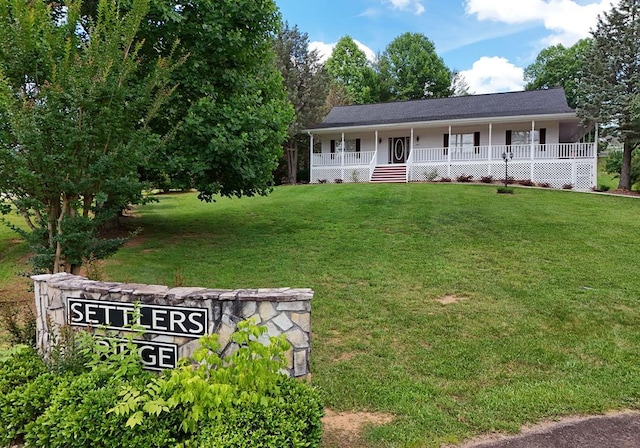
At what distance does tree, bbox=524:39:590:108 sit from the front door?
81.9 ft

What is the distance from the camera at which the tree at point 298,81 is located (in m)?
25.5

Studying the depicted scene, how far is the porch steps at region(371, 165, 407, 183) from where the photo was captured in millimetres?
20625

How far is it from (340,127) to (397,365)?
19.0 meters

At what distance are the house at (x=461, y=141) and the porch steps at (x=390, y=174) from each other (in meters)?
0.05

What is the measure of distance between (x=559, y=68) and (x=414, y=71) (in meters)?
14.0

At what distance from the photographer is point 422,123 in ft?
68.5

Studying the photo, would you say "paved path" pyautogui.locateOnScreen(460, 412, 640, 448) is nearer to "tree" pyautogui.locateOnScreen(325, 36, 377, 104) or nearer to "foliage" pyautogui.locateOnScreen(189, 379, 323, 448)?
"foliage" pyautogui.locateOnScreen(189, 379, 323, 448)

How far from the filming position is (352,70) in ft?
143

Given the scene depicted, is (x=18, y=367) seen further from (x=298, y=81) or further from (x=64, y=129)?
(x=298, y=81)

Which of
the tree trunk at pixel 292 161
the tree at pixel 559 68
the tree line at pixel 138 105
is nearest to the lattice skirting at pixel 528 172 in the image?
the tree line at pixel 138 105

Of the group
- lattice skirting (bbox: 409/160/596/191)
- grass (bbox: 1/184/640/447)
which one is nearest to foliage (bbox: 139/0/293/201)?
grass (bbox: 1/184/640/447)

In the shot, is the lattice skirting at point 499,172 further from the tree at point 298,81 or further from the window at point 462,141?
the tree at point 298,81

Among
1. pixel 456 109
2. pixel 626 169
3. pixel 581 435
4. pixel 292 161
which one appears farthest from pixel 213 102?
pixel 626 169

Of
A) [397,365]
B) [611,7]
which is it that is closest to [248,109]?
[397,365]
